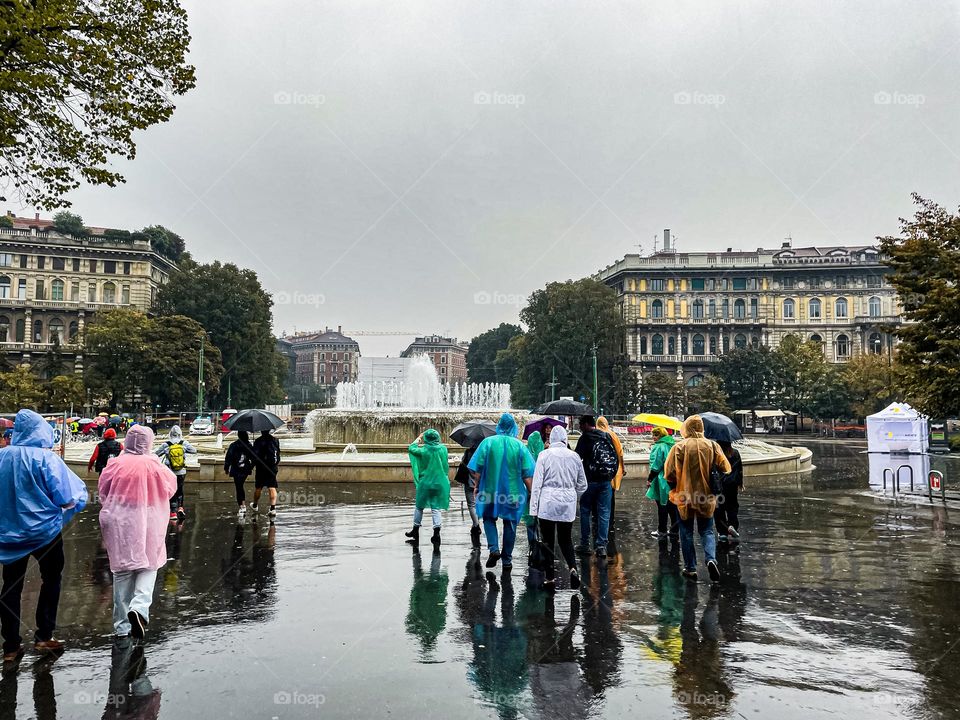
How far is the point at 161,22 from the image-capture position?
36.1 ft

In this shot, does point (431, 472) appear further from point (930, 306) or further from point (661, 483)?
point (930, 306)

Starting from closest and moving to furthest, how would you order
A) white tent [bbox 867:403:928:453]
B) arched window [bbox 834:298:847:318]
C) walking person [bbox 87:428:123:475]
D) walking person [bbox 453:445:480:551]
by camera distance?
walking person [bbox 453:445:480:551] < walking person [bbox 87:428:123:475] < white tent [bbox 867:403:928:453] < arched window [bbox 834:298:847:318]

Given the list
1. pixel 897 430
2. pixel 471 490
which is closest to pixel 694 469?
pixel 471 490

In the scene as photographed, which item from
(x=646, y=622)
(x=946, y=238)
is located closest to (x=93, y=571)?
(x=646, y=622)

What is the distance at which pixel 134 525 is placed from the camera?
18.4 ft

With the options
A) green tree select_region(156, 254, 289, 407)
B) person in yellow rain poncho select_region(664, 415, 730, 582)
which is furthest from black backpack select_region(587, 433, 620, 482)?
green tree select_region(156, 254, 289, 407)

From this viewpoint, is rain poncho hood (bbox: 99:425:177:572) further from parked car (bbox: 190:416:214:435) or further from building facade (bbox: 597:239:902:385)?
building facade (bbox: 597:239:902:385)

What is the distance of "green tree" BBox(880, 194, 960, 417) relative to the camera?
1473 centimetres

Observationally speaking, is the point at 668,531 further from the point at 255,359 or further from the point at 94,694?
the point at 255,359

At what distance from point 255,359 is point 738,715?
6175 centimetres

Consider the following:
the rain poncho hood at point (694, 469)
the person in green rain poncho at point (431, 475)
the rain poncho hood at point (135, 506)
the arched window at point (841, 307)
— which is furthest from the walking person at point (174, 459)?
the arched window at point (841, 307)

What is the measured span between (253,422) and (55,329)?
74.3 metres

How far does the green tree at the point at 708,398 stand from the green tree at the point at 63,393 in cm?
4835

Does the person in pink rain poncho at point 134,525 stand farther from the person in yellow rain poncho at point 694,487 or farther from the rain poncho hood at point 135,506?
the person in yellow rain poncho at point 694,487
